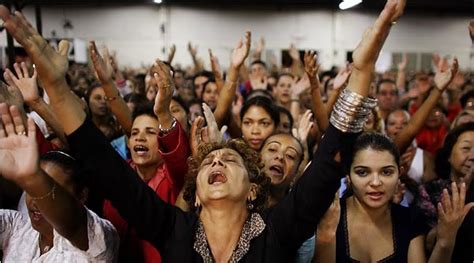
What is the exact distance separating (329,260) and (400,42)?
1453 centimetres

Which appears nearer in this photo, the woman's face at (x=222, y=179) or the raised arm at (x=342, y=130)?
the raised arm at (x=342, y=130)

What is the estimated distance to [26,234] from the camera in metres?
2.03

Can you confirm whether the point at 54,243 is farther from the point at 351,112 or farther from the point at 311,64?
the point at 311,64

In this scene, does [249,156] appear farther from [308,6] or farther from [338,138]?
[308,6]

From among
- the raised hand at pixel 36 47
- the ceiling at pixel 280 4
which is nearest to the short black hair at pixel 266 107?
the raised hand at pixel 36 47

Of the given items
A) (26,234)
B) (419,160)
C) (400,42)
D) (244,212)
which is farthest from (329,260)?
(400,42)

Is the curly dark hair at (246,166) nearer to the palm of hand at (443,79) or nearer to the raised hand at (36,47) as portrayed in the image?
the raised hand at (36,47)

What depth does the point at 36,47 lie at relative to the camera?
1567mm

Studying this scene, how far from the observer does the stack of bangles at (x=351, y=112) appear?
4.98 feet

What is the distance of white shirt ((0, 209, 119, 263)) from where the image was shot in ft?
6.04

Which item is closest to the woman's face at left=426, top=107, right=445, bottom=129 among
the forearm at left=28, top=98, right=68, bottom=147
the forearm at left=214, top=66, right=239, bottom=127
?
the forearm at left=214, top=66, right=239, bottom=127

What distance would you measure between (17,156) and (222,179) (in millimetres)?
664

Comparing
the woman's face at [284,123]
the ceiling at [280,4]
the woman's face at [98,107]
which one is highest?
the ceiling at [280,4]

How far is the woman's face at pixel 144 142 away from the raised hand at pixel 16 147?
3.42 ft
